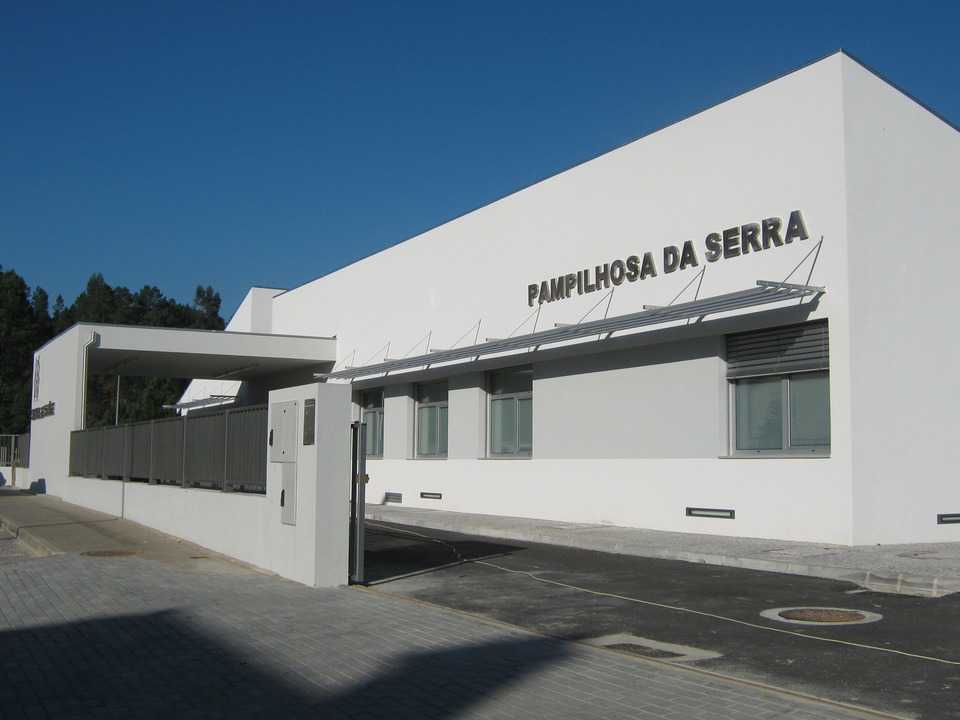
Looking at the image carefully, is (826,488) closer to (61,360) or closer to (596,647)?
(596,647)

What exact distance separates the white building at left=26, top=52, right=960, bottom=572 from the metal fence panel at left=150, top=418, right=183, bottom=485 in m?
7.27

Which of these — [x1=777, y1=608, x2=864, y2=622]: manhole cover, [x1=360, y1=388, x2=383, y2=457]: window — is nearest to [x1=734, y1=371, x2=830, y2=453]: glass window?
[x1=777, y1=608, x2=864, y2=622]: manhole cover

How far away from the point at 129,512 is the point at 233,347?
1068 cm

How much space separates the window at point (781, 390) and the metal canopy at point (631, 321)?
2.67ft

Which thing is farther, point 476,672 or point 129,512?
point 129,512

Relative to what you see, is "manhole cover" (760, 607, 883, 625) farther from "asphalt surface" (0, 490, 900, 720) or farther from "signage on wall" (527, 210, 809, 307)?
"signage on wall" (527, 210, 809, 307)

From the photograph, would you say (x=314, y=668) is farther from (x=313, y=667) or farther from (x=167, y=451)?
(x=167, y=451)

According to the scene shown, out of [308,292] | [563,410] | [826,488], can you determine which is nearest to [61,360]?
[308,292]

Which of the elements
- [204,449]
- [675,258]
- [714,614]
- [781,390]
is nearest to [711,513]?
[781,390]

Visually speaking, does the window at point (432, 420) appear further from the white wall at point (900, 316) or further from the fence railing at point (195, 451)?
the white wall at point (900, 316)

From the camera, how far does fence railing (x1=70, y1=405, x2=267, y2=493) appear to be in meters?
12.5

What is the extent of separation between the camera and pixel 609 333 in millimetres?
17859

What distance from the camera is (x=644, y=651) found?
7449 mm

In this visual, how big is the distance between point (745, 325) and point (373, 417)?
51.6 ft
